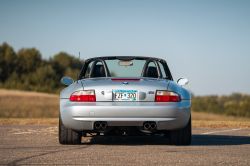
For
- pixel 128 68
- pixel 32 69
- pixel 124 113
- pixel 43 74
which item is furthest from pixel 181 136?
pixel 32 69

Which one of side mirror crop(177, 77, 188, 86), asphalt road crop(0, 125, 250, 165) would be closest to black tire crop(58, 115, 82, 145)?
asphalt road crop(0, 125, 250, 165)

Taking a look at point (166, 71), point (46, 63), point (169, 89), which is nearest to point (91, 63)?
point (166, 71)

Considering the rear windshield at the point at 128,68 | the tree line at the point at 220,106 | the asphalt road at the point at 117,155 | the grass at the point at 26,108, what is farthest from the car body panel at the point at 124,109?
the tree line at the point at 220,106

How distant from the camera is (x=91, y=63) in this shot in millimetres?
6254

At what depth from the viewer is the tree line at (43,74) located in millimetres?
87125

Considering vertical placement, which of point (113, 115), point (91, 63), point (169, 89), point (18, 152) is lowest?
point (18, 152)

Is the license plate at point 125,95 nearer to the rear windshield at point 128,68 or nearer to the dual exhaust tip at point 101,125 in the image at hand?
the dual exhaust tip at point 101,125

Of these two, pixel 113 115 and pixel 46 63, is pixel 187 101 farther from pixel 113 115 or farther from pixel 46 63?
pixel 46 63

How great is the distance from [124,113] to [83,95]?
27.3 inches

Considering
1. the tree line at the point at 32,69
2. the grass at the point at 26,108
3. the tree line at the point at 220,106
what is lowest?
the tree line at the point at 220,106

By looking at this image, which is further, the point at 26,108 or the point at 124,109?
the point at 26,108

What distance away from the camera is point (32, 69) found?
100000mm

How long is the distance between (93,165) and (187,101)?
215 cm

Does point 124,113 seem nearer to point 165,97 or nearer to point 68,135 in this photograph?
point 165,97
